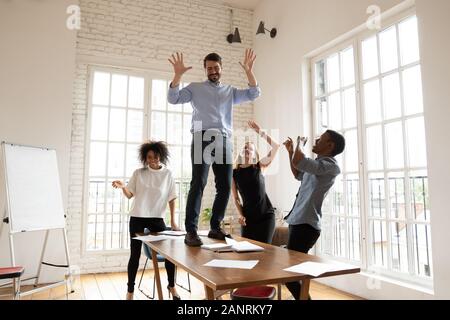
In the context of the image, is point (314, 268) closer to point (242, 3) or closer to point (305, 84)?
point (305, 84)

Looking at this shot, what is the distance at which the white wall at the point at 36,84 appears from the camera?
378 cm

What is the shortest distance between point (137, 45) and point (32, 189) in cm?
243

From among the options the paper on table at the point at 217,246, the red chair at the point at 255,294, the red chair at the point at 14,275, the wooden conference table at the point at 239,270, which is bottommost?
the red chair at the point at 14,275

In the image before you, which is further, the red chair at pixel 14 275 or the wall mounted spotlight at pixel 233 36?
the wall mounted spotlight at pixel 233 36

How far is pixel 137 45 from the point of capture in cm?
475

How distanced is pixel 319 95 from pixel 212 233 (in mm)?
2579

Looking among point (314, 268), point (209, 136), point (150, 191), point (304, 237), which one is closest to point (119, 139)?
point (150, 191)

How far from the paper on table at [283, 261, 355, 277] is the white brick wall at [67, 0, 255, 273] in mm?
3507

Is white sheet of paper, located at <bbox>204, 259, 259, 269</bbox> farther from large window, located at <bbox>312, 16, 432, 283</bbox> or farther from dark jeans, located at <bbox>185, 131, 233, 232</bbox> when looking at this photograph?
large window, located at <bbox>312, 16, 432, 283</bbox>

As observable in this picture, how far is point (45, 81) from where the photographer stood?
13.1 ft

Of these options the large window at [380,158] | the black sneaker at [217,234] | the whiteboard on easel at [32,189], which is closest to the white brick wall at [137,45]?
the whiteboard on easel at [32,189]

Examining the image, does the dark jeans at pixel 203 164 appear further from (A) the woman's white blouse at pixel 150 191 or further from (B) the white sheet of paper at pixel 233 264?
(A) the woman's white blouse at pixel 150 191

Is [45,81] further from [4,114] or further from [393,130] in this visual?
[393,130]

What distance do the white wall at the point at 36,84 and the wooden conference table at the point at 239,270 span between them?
2.44 metres
